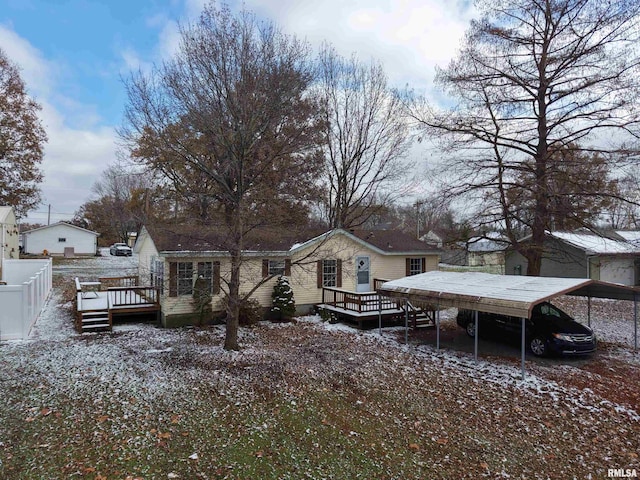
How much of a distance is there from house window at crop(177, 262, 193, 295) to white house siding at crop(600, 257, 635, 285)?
24960 mm

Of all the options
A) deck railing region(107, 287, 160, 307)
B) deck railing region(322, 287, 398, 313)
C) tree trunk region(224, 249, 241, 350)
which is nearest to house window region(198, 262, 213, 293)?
deck railing region(107, 287, 160, 307)

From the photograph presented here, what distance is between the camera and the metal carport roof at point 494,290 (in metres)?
8.80

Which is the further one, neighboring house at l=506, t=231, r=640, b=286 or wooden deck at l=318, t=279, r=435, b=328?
neighboring house at l=506, t=231, r=640, b=286

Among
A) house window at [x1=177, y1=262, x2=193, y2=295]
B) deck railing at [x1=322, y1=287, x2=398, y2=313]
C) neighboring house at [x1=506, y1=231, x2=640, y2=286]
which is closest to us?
house window at [x1=177, y1=262, x2=193, y2=295]

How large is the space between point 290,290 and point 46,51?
11.7m

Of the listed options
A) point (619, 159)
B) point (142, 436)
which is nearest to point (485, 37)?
point (619, 159)

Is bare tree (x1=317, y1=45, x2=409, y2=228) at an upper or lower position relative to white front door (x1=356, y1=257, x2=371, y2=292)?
upper

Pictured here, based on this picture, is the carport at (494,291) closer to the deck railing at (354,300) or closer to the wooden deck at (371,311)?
the wooden deck at (371,311)

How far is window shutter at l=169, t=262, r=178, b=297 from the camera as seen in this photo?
524 inches

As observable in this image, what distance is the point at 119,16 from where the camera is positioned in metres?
11.0

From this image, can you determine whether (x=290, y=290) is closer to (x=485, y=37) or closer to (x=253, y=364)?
(x=253, y=364)

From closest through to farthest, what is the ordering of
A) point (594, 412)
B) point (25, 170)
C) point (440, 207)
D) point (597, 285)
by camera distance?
point (594, 412)
point (597, 285)
point (440, 207)
point (25, 170)

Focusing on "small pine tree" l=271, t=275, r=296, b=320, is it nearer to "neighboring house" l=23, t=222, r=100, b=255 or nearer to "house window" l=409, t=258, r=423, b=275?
"house window" l=409, t=258, r=423, b=275

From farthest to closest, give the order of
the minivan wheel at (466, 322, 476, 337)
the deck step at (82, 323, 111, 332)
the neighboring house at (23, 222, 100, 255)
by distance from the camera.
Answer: the neighboring house at (23, 222, 100, 255) → the minivan wheel at (466, 322, 476, 337) → the deck step at (82, 323, 111, 332)
